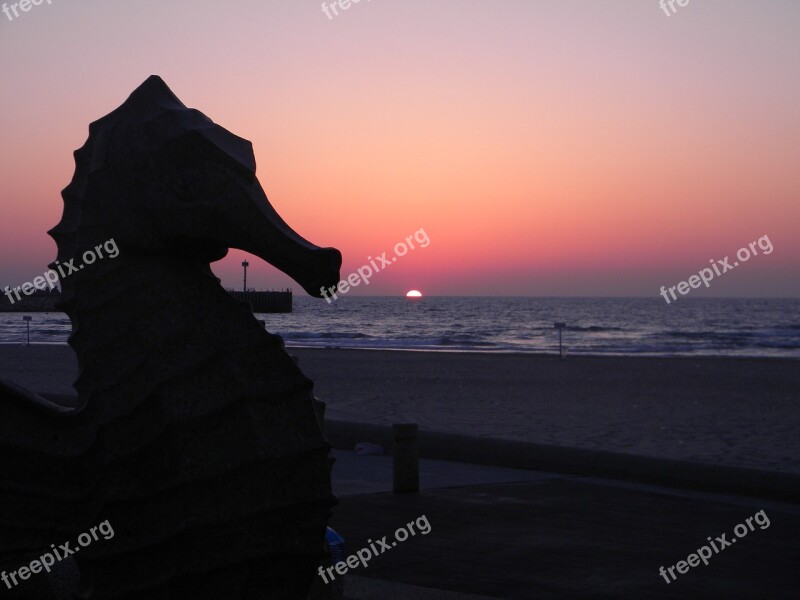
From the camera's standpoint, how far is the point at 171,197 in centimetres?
242

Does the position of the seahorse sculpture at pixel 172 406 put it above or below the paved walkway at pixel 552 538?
above

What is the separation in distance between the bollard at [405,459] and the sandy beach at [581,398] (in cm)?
380

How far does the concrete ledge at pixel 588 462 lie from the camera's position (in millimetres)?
8250

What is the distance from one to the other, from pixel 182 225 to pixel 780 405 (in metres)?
16.3

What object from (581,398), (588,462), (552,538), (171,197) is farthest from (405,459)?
(581,398)

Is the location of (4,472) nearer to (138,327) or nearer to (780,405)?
(138,327)

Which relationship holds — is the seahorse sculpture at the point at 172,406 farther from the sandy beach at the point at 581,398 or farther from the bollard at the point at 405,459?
the sandy beach at the point at 581,398

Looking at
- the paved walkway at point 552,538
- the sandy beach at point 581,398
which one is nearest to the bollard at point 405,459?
the paved walkway at point 552,538

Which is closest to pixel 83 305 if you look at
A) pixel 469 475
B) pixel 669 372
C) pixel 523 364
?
pixel 469 475

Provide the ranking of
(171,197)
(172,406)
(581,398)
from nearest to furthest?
(172,406), (171,197), (581,398)

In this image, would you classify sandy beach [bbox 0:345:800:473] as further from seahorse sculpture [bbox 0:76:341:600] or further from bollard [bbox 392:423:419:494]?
seahorse sculpture [bbox 0:76:341:600]

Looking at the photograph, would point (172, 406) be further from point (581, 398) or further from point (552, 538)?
point (581, 398)

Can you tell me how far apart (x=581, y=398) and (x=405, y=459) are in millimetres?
10257

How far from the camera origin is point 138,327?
7.80 feet
